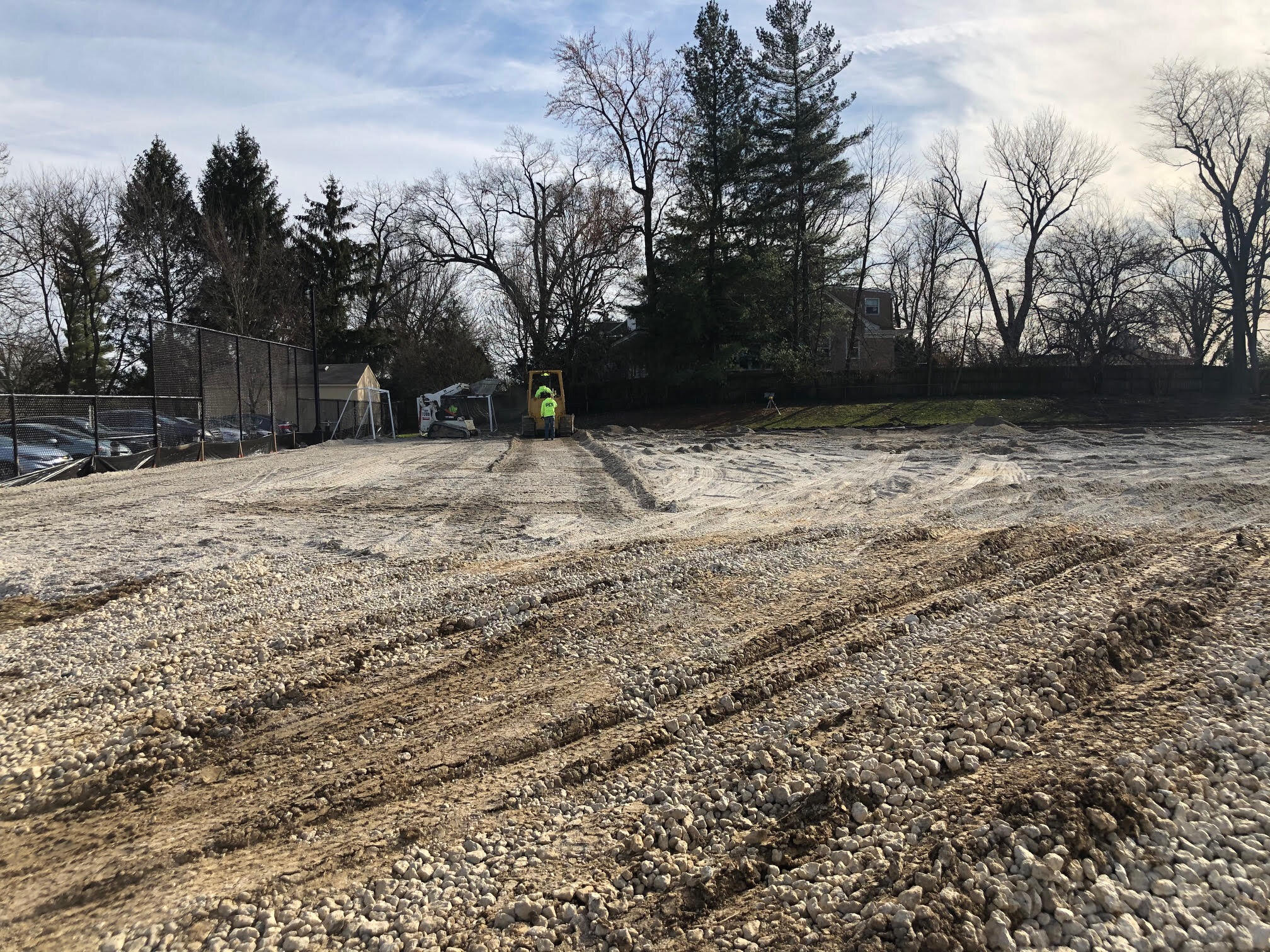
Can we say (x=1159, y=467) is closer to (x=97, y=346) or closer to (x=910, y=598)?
(x=910, y=598)

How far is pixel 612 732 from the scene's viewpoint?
3.58 m

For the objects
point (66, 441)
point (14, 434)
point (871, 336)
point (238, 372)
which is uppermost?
point (871, 336)

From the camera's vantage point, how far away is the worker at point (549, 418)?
80.0 ft

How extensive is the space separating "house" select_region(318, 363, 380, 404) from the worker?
11542 millimetres

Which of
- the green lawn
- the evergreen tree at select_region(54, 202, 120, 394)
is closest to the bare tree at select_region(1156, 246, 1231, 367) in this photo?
the green lawn

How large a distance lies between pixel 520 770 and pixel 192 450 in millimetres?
16649

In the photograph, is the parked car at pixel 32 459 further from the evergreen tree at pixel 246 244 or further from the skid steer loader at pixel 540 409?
the evergreen tree at pixel 246 244

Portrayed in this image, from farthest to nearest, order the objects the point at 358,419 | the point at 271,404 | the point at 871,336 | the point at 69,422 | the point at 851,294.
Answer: the point at 851,294
the point at 871,336
the point at 358,419
the point at 271,404
the point at 69,422

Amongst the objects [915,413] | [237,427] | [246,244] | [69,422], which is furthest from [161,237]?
[915,413]

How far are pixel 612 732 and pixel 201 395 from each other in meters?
17.2

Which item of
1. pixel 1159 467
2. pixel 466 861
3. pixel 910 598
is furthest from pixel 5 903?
pixel 1159 467

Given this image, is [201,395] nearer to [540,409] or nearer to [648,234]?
[540,409]

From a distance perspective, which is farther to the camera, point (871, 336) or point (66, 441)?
point (871, 336)

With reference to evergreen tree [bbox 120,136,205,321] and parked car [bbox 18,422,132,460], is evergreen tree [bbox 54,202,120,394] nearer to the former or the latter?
evergreen tree [bbox 120,136,205,321]
